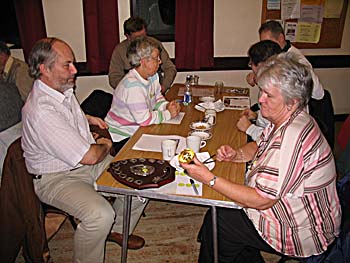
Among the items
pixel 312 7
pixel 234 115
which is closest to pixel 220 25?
pixel 312 7

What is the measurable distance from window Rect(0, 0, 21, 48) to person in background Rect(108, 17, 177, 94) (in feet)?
3.50

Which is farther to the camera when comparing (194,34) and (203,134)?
(194,34)

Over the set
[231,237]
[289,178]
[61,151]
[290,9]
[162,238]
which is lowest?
[162,238]

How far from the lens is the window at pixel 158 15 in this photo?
12.5ft

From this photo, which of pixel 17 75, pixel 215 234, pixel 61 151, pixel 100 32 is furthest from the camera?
pixel 100 32

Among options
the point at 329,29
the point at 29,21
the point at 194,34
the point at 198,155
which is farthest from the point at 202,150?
the point at 329,29

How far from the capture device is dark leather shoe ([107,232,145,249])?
7.94ft

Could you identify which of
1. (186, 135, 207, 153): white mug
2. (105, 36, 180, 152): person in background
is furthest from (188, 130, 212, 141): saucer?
(105, 36, 180, 152): person in background

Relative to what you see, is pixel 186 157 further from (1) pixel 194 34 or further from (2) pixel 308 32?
(2) pixel 308 32

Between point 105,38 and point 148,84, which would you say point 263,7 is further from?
point 148,84

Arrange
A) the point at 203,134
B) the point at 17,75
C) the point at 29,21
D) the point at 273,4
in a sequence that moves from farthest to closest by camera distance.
Answer: the point at 273,4 → the point at 29,21 → the point at 17,75 → the point at 203,134

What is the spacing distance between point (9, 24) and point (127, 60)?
132 cm

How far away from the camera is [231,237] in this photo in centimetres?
187

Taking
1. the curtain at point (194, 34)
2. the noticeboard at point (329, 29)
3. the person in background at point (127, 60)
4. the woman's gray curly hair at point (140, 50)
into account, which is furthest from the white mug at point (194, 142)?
the noticeboard at point (329, 29)
